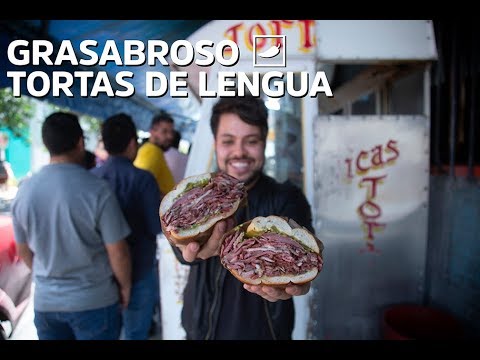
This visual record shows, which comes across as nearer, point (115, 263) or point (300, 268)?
point (300, 268)

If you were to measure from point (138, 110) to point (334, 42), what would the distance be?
3062mm

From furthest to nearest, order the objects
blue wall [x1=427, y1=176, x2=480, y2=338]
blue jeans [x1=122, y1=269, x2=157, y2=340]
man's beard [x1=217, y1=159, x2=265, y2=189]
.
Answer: blue jeans [x1=122, y1=269, x2=157, y2=340], blue wall [x1=427, y1=176, x2=480, y2=338], man's beard [x1=217, y1=159, x2=265, y2=189]

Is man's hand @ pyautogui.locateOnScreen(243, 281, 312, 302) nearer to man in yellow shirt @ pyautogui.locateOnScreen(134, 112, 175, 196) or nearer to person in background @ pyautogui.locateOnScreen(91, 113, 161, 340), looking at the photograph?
person in background @ pyautogui.locateOnScreen(91, 113, 161, 340)

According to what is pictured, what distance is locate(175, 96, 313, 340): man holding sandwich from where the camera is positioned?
1.57 m

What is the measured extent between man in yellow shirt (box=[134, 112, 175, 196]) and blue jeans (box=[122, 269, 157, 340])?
0.56 meters

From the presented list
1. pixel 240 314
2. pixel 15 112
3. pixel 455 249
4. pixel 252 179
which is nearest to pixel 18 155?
pixel 15 112

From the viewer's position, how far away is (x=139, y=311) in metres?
2.17

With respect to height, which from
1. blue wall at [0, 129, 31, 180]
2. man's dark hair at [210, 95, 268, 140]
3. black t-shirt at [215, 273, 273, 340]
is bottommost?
black t-shirt at [215, 273, 273, 340]

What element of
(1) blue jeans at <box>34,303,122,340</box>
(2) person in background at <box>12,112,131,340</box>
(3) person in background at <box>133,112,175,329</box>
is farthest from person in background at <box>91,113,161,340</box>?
(1) blue jeans at <box>34,303,122,340</box>

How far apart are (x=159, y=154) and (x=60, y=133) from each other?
3.52 feet

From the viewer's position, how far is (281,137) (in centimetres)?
188
